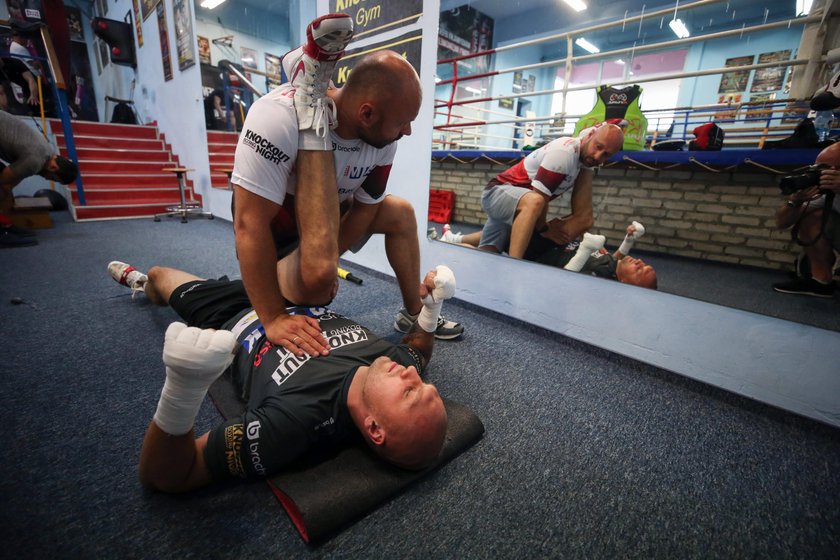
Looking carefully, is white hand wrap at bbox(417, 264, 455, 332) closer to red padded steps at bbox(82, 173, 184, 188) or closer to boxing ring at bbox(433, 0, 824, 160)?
boxing ring at bbox(433, 0, 824, 160)

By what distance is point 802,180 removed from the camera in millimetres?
1164

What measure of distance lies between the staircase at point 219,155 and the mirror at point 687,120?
352cm

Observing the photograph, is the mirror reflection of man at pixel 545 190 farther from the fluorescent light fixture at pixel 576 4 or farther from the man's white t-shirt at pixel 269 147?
the man's white t-shirt at pixel 269 147

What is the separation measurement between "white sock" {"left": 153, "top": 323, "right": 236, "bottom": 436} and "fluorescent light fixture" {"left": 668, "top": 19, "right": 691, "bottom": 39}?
5.77 feet

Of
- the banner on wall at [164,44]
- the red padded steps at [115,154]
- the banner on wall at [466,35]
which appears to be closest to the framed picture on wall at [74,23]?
the banner on wall at [164,44]

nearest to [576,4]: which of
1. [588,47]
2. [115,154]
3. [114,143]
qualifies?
[588,47]

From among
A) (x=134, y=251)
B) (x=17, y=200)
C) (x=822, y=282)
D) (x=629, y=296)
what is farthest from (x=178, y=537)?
(x=17, y=200)

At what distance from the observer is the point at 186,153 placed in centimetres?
475

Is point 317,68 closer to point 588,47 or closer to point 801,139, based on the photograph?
point 588,47

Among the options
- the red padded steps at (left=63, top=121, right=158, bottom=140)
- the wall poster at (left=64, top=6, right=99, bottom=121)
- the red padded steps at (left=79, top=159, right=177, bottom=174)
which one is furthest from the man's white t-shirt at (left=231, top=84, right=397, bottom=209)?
the wall poster at (left=64, top=6, right=99, bottom=121)

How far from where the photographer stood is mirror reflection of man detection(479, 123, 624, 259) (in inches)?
62.2

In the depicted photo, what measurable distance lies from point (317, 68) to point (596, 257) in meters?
1.33

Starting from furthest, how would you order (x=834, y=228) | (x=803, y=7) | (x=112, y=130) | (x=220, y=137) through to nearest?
(x=112, y=130), (x=220, y=137), (x=834, y=228), (x=803, y=7)

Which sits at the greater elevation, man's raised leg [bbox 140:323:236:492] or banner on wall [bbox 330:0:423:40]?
banner on wall [bbox 330:0:423:40]
